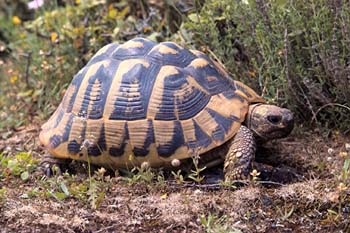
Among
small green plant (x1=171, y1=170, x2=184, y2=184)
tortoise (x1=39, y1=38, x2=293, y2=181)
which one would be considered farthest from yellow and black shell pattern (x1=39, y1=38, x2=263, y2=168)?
small green plant (x1=171, y1=170, x2=184, y2=184)

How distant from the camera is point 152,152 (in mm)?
3557

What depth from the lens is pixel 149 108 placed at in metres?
3.58

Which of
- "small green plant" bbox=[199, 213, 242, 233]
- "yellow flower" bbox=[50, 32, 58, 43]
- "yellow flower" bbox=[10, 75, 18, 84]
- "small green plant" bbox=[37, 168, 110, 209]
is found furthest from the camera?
"yellow flower" bbox=[10, 75, 18, 84]

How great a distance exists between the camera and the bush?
3.80 meters

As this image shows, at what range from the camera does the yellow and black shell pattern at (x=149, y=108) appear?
11.6 ft

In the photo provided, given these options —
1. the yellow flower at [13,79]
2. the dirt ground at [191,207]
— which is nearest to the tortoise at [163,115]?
the dirt ground at [191,207]

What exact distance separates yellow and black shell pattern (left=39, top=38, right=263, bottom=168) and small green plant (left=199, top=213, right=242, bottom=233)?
541 mm

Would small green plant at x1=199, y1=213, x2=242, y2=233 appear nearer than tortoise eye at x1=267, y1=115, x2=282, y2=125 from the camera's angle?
Yes

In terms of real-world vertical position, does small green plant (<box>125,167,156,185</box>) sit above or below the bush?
below

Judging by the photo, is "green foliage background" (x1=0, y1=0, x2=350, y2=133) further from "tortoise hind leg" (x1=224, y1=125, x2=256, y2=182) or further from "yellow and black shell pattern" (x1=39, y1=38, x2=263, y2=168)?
"tortoise hind leg" (x1=224, y1=125, x2=256, y2=182)

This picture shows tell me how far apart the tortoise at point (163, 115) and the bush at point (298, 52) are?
0.94 feet

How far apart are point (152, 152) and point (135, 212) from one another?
49cm

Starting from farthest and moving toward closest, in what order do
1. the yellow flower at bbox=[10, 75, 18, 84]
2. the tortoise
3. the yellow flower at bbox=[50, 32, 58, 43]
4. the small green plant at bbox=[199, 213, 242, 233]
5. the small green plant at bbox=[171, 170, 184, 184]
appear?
the yellow flower at bbox=[10, 75, 18, 84] → the yellow flower at bbox=[50, 32, 58, 43] → the tortoise → the small green plant at bbox=[171, 170, 184, 184] → the small green plant at bbox=[199, 213, 242, 233]

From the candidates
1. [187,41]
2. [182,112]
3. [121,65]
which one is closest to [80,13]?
[187,41]
